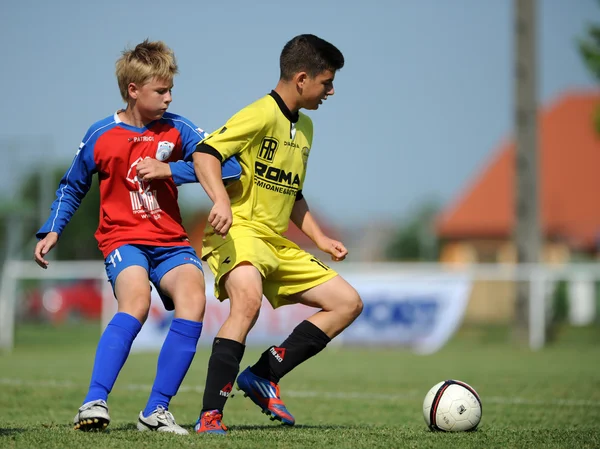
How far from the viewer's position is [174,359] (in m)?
4.93

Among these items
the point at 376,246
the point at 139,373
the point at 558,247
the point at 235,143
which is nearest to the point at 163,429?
the point at 235,143

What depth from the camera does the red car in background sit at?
2989 centimetres

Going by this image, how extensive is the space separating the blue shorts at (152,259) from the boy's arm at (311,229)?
2.70 feet

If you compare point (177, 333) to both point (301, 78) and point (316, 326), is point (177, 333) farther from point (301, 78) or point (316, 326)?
point (301, 78)

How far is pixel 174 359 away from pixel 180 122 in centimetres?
137

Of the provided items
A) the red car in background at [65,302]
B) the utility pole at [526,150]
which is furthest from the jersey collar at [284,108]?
the red car in background at [65,302]

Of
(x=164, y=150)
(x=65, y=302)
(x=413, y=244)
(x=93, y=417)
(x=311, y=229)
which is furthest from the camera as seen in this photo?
(x=413, y=244)

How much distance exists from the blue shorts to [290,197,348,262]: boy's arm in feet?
2.70

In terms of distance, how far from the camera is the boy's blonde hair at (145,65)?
506cm

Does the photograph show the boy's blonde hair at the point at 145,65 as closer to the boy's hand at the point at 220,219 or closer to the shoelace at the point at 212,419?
the boy's hand at the point at 220,219

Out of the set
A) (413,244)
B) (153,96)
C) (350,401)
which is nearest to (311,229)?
(153,96)

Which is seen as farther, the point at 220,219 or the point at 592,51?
the point at 592,51

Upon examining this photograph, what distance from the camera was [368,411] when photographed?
6.92 m

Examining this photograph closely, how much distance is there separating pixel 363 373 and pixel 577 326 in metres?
10.7
